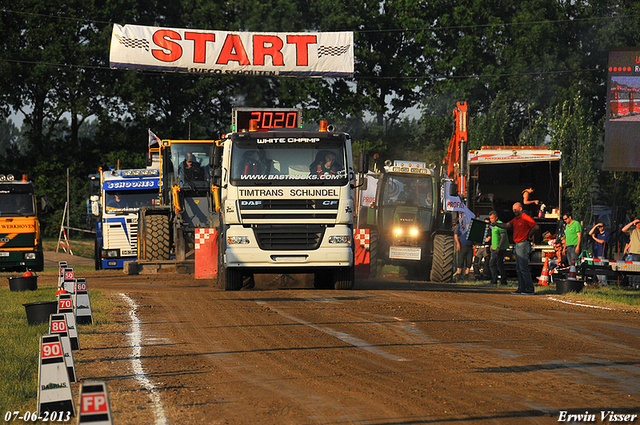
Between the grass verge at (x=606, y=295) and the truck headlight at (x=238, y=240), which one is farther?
the truck headlight at (x=238, y=240)

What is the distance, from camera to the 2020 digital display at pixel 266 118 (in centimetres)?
1822

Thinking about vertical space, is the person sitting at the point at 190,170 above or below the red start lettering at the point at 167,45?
below

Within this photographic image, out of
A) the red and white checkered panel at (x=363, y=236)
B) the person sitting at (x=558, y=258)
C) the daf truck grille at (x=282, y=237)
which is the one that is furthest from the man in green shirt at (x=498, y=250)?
the daf truck grille at (x=282, y=237)

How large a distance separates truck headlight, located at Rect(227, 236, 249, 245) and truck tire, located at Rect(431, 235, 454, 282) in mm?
6690

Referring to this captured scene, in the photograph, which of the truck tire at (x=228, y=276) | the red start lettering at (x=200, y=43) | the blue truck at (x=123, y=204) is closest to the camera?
the truck tire at (x=228, y=276)

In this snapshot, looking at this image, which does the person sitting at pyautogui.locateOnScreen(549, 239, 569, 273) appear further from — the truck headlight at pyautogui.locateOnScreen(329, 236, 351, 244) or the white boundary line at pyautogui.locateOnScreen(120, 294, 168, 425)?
the white boundary line at pyautogui.locateOnScreen(120, 294, 168, 425)

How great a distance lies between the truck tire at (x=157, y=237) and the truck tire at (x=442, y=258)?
7.50m

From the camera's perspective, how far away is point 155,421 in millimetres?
6281

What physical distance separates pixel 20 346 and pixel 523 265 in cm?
1055

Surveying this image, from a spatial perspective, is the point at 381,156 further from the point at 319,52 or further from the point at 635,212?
the point at 319,52

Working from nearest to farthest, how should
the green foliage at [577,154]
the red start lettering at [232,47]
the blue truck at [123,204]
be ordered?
the blue truck at [123,204], the red start lettering at [232,47], the green foliage at [577,154]

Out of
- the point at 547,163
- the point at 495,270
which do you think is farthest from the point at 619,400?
the point at 547,163

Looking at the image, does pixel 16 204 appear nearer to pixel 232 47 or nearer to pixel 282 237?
pixel 232 47

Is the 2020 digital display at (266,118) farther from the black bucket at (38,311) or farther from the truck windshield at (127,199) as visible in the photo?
the truck windshield at (127,199)
